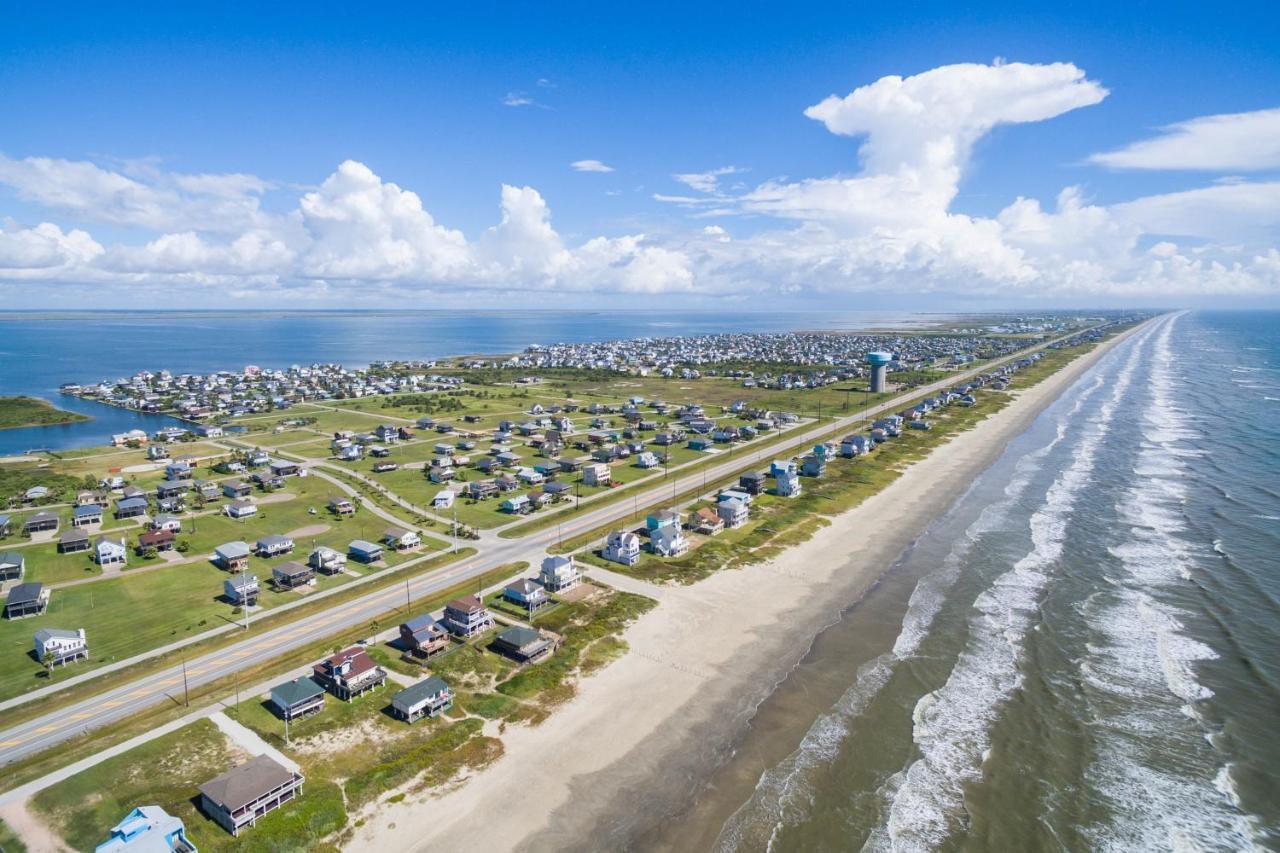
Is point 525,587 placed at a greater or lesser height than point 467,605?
lesser

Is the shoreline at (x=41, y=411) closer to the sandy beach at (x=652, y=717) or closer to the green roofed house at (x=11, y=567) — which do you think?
the green roofed house at (x=11, y=567)

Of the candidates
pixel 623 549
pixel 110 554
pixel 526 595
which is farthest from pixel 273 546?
pixel 623 549

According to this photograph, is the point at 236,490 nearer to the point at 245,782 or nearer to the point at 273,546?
the point at 273,546

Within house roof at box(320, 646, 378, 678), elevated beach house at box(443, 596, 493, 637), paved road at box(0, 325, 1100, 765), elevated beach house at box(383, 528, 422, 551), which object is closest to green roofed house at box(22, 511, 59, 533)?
elevated beach house at box(383, 528, 422, 551)

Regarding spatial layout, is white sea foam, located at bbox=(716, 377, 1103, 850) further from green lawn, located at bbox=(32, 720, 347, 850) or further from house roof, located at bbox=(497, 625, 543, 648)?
green lawn, located at bbox=(32, 720, 347, 850)

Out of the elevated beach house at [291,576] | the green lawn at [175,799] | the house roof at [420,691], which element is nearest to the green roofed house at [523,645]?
the house roof at [420,691]

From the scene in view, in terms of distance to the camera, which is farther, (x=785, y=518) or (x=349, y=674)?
(x=785, y=518)
